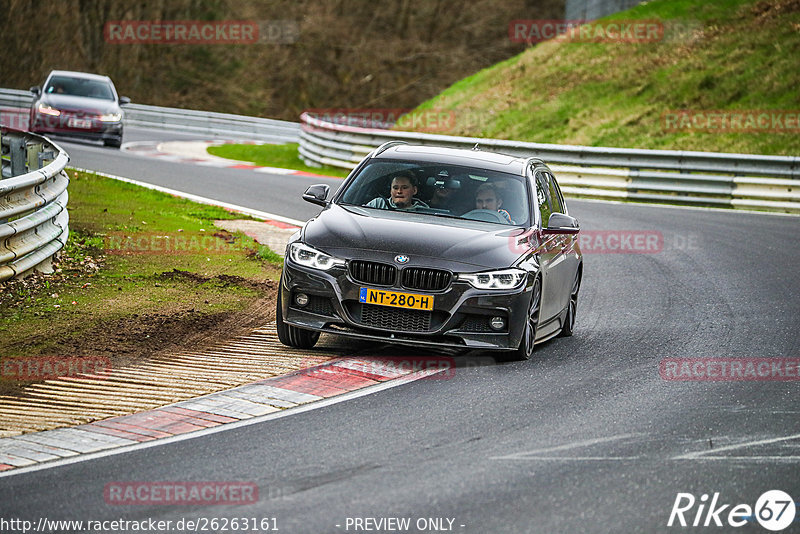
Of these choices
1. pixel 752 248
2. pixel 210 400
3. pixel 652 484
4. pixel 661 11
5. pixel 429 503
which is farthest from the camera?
pixel 661 11

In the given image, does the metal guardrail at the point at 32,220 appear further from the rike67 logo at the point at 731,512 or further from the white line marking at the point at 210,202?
the rike67 logo at the point at 731,512

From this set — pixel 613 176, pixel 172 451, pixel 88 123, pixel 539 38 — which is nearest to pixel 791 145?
pixel 613 176

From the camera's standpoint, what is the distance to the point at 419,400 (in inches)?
318

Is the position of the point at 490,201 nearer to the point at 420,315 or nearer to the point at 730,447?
the point at 420,315

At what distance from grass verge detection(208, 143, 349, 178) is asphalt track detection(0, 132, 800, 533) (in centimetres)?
1817

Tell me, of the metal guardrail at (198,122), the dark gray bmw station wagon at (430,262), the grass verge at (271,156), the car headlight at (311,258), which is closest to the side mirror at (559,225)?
the dark gray bmw station wagon at (430,262)

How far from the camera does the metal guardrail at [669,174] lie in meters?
23.7

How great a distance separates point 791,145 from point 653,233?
10.4m

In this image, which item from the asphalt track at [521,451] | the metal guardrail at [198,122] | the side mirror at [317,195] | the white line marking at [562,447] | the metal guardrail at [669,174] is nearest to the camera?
the asphalt track at [521,451]

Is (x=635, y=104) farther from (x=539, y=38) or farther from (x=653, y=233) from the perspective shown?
(x=539, y=38)

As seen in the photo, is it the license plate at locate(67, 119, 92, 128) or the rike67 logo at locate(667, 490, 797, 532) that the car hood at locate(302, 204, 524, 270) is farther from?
the license plate at locate(67, 119, 92, 128)

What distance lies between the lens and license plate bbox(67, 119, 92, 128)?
94.9 feet

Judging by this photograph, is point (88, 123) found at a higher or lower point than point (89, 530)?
lower

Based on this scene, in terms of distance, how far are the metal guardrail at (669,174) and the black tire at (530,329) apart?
592 inches
